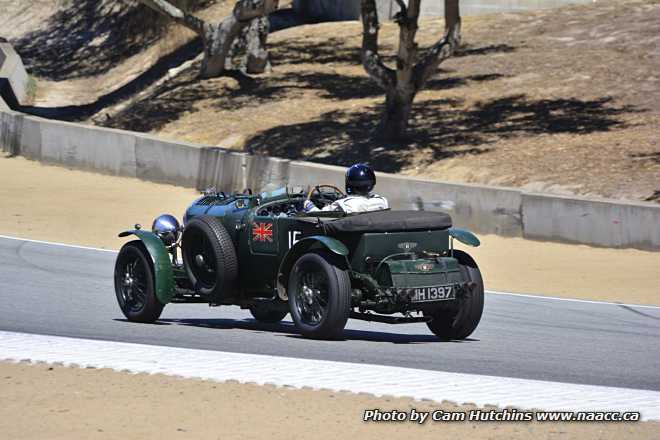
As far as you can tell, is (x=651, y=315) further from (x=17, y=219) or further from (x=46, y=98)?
(x=46, y=98)

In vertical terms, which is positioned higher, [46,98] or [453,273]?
[453,273]

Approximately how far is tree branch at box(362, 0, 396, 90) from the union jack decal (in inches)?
525

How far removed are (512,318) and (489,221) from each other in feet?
20.3

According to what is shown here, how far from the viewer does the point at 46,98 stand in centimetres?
3481

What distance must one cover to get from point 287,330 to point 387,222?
5.53 feet

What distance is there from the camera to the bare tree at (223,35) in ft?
98.2

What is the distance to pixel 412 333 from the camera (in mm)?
11547

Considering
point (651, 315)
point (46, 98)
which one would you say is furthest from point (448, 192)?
point (46, 98)

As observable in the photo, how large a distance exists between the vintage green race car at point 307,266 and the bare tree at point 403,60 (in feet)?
40.9

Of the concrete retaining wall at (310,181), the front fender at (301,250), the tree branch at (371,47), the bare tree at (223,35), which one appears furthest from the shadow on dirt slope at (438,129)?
the front fender at (301,250)

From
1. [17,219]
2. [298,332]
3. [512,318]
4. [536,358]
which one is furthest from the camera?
[17,219]

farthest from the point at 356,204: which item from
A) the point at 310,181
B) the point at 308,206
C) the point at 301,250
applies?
the point at 310,181

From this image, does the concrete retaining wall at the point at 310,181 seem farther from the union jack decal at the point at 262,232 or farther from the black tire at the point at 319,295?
the black tire at the point at 319,295

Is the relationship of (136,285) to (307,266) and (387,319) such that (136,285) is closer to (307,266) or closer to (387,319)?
(307,266)
